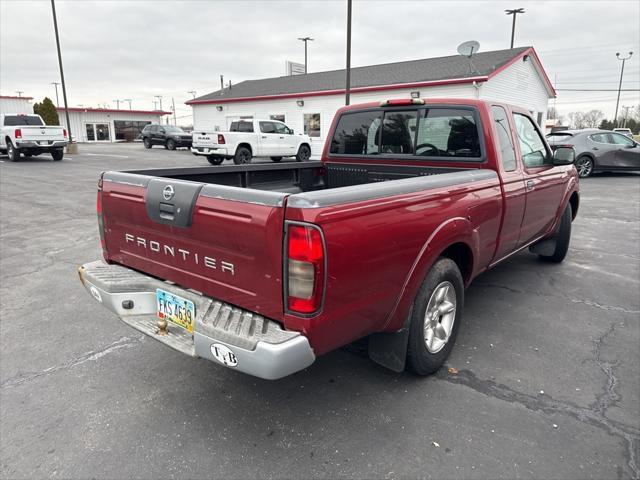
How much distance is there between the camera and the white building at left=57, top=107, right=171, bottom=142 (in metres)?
44.3

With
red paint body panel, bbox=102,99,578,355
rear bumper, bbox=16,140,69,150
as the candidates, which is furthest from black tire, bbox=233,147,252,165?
red paint body panel, bbox=102,99,578,355

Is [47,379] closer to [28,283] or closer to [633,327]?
[28,283]

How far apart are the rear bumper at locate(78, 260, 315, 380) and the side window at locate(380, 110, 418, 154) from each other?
2459 millimetres

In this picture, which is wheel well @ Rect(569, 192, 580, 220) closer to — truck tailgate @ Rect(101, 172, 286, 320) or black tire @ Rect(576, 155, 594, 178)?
truck tailgate @ Rect(101, 172, 286, 320)

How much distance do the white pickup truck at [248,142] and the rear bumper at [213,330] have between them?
608 inches

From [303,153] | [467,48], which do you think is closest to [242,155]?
[303,153]

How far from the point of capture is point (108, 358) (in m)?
3.43

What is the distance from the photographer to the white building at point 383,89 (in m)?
19.3

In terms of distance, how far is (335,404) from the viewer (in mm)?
2883

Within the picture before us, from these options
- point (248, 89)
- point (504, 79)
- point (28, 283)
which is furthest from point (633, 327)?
point (248, 89)

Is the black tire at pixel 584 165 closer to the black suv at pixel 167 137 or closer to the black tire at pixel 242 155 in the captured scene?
the black tire at pixel 242 155

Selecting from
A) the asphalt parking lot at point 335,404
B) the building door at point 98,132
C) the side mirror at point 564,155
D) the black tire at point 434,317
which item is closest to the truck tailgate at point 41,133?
the asphalt parking lot at point 335,404

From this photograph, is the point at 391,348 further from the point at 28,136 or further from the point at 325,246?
the point at 28,136

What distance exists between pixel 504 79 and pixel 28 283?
20.5m
